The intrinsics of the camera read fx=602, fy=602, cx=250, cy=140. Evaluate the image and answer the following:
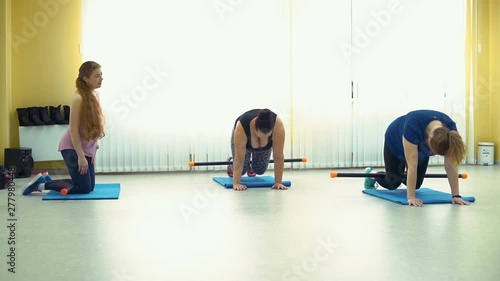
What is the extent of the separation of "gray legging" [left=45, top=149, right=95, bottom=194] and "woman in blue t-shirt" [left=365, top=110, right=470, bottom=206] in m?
2.52

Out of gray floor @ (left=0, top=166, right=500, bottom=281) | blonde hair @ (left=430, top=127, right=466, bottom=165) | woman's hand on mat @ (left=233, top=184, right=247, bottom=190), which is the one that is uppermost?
blonde hair @ (left=430, top=127, right=466, bottom=165)

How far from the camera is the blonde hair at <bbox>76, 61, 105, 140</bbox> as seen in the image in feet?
16.0

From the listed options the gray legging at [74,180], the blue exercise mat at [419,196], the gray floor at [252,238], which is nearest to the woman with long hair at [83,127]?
the gray legging at [74,180]

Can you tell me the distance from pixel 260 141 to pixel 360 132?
2.77m

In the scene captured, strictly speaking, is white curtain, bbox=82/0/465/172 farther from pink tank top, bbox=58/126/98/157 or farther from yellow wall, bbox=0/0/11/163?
pink tank top, bbox=58/126/98/157

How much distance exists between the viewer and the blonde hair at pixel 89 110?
488 cm

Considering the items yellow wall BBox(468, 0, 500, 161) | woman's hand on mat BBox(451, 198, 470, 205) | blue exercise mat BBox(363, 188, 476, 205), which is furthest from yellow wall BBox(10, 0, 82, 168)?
yellow wall BBox(468, 0, 500, 161)

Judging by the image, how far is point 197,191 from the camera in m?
5.68

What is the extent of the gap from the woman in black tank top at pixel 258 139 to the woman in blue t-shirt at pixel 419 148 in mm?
926

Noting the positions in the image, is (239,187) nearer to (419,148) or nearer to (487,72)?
(419,148)

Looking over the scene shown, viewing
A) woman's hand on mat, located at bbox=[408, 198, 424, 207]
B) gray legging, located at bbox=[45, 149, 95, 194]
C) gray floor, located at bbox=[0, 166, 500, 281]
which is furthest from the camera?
gray legging, located at bbox=[45, 149, 95, 194]

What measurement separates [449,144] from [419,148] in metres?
0.49

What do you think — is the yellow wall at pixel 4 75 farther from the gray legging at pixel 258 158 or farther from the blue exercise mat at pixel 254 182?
the gray legging at pixel 258 158

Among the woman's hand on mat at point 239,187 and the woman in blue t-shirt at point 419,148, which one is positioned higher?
the woman in blue t-shirt at point 419,148
